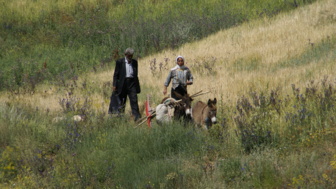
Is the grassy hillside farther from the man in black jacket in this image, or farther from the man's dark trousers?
the man in black jacket

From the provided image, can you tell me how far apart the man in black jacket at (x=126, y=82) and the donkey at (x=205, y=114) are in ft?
7.19

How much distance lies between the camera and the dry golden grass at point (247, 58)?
15.8 meters

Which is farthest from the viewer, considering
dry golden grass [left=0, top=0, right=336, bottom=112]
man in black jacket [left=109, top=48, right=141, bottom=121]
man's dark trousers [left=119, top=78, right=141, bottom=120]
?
dry golden grass [left=0, top=0, right=336, bottom=112]

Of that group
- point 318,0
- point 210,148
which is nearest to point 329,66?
point 210,148

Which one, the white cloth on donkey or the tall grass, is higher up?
the tall grass

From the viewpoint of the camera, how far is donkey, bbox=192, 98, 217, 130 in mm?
11078

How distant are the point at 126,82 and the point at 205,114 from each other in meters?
2.84

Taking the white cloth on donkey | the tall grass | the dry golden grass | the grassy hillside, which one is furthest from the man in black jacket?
the tall grass

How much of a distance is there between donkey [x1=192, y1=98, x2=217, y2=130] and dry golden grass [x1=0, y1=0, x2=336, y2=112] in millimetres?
1710

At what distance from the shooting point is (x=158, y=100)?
15.8 metres

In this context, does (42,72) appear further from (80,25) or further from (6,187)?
(6,187)

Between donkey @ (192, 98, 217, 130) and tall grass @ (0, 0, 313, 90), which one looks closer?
donkey @ (192, 98, 217, 130)

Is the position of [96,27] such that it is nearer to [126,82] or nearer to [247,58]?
[247,58]

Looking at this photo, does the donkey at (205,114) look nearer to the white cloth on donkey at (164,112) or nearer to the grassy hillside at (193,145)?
the grassy hillside at (193,145)
